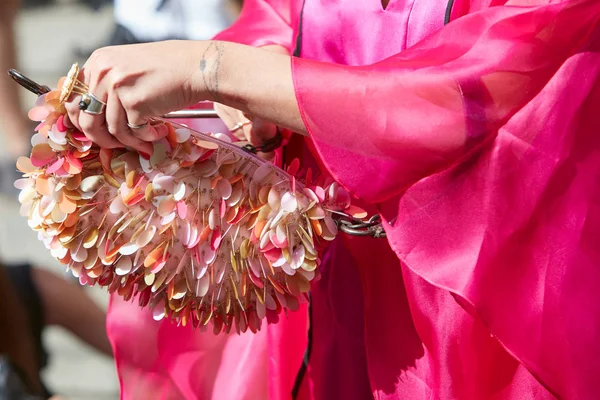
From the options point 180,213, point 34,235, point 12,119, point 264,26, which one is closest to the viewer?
point 180,213

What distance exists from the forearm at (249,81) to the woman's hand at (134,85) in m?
0.01

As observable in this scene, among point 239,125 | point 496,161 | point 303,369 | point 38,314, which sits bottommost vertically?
point 38,314

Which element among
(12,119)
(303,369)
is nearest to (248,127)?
(303,369)

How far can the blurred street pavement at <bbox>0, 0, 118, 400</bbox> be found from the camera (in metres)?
2.36

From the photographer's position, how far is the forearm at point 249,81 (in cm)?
73

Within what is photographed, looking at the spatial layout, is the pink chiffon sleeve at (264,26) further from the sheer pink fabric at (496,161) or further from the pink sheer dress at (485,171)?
the sheer pink fabric at (496,161)

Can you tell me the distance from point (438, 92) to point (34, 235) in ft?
6.56

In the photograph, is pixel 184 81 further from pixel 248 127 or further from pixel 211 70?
pixel 248 127

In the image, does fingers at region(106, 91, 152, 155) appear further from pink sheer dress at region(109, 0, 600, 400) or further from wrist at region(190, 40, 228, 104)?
pink sheer dress at region(109, 0, 600, 400)

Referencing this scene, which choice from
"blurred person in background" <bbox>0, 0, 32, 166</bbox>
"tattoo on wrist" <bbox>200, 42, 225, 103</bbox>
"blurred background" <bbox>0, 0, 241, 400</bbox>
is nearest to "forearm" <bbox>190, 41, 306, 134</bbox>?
"tattoo on wrist" <bbox>200, 42, 225, 103</bbox>

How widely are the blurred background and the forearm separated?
1282 millimetres

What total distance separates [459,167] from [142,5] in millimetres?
1602

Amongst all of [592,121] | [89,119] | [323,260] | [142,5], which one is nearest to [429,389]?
[323,260]

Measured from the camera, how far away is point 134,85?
0.73 meters
